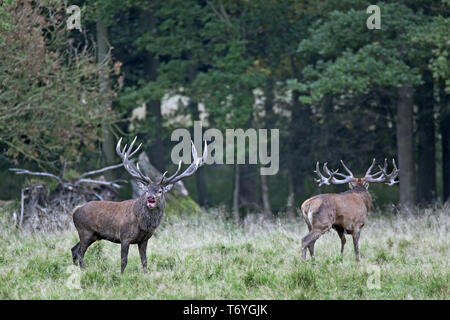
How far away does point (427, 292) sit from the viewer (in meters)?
7.59

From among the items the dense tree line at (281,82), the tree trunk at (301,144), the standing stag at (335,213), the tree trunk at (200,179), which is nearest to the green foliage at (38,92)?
the dense tree line at (281,82)

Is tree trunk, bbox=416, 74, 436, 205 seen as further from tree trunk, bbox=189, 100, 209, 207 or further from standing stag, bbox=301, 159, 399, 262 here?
standing stag, bbox=301, 159, 399, 262

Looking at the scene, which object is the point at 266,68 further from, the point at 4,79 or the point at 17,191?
the point at 4,79

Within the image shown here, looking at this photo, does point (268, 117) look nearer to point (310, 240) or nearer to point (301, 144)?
point (301, 144)

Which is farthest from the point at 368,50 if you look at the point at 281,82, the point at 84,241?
the point at 84,241

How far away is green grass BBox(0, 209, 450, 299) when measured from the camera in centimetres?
755

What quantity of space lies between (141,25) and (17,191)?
6988 mm

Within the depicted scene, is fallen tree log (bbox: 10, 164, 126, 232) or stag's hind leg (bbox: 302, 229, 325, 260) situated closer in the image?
stag's hind leg (bbox: 302, 229, 325, 260)

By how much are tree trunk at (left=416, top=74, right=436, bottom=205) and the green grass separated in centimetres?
833

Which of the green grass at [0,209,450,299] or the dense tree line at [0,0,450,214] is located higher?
the dense tree line at [0,0,450,214]

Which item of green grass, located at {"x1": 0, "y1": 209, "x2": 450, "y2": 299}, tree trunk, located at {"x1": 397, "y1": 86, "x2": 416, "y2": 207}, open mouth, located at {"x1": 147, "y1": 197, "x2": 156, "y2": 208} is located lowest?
green grass, located at {"x1": 0, "y1": 209, "x2": 450, "y2": 299}

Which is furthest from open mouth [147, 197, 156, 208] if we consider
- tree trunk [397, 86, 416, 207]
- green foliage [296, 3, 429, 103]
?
tree trunk [397, 86, 416, 207]

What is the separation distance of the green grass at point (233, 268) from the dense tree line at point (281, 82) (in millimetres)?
5487
